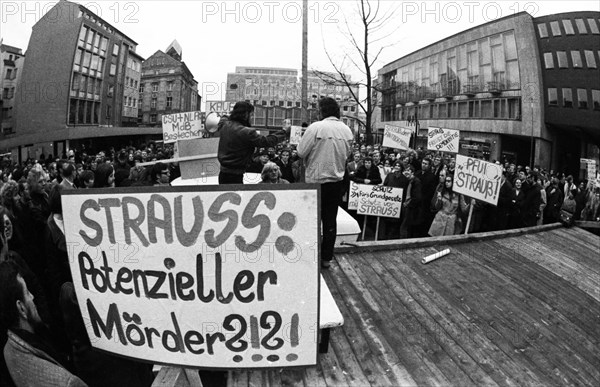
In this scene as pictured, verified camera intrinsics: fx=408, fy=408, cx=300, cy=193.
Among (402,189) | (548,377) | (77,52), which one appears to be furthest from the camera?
(77,52)

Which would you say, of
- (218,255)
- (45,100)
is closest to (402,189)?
(218,255)

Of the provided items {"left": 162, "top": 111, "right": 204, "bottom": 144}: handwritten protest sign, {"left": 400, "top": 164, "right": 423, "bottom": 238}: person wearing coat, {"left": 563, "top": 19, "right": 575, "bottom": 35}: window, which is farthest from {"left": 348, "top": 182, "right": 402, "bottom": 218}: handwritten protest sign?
{"left": 563, "top": 19, "right": 575, "bottom": 35}: window

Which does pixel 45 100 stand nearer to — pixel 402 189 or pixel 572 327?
pixel 402 189

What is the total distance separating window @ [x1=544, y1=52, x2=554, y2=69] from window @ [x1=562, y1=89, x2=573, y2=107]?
2.25m

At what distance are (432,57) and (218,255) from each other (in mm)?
49134

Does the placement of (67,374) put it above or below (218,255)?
below

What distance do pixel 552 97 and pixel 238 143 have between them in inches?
1385

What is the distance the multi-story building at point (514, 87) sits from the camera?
104ft

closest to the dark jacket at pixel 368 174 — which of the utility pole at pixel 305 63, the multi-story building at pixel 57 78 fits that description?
the utility pole at pixel 305 63

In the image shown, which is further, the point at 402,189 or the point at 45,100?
the point at 45,100

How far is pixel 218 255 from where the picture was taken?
2020 millimetres

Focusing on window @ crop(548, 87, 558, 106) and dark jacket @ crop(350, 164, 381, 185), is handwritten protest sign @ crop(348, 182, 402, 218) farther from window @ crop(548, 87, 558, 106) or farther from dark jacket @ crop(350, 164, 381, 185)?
window @ crop(548, 87, 558, 106)

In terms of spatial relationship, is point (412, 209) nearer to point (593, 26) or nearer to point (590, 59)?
point (590, 59)

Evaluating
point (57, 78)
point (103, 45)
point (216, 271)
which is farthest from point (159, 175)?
point (103, 45)
